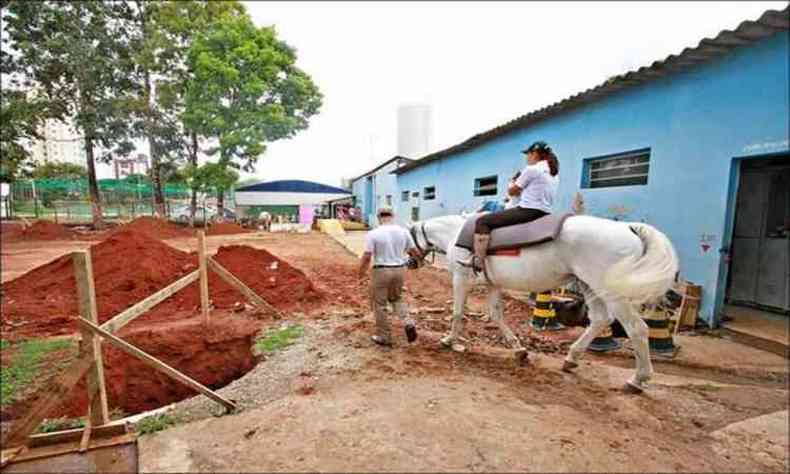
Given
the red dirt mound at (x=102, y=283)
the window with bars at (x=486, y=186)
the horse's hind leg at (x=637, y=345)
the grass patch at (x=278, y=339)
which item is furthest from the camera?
the window with bars at (x=486, y=186)

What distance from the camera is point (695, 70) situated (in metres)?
2.39

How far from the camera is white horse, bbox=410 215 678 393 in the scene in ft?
9.20

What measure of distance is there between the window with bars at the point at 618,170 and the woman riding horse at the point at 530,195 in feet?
6.17

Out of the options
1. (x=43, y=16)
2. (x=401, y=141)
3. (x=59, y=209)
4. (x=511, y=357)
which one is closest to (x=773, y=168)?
(x=511, y=357)

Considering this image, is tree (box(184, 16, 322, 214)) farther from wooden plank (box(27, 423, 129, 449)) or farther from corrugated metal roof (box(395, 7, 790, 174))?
wooden plank (box(27, 423, 129, 449))

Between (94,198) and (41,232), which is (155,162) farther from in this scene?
(41,232)

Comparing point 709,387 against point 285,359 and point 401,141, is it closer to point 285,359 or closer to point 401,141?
point 285,359

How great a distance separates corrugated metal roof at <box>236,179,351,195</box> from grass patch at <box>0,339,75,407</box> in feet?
85.2

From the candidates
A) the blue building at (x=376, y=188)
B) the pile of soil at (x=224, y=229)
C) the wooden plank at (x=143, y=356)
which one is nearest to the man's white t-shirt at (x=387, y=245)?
the wooden plank at (x=143, y=356)

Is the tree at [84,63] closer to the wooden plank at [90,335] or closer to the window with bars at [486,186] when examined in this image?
the wooden plank at [90,335]

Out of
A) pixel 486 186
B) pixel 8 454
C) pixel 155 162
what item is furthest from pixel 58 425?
pixel 155 162

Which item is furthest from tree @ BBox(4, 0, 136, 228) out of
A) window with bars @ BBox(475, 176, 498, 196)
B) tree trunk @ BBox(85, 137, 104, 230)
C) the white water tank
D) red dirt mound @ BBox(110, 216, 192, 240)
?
the white water tank

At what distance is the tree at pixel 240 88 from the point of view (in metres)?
15.7

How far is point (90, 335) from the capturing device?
241 centimetres
